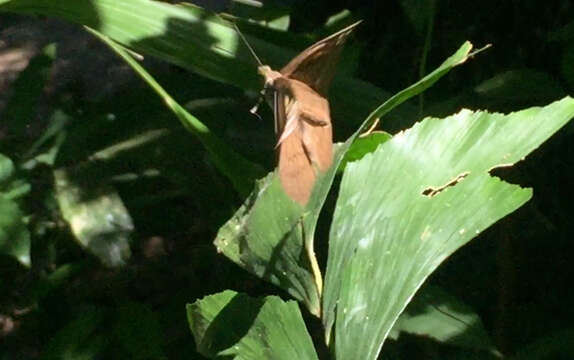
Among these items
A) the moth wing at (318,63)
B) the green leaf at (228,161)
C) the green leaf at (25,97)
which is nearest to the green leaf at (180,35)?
the green leaf at (228,161)

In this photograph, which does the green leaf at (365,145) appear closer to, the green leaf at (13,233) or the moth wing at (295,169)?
the moth wing at (295,169)

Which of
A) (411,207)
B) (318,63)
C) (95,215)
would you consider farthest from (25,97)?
(411,207)

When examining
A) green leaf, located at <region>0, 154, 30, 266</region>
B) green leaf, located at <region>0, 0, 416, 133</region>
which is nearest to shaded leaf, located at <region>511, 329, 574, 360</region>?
green leaf, located at <region>0, 0, 416, 133</region>

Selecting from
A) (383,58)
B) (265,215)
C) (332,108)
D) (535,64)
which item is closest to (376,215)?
(265,215)

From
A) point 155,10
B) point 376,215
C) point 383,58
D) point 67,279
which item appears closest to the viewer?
point 376,215

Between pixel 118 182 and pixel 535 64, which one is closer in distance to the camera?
pixel 118 182

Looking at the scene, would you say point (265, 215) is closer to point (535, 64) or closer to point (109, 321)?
point (109, 321)

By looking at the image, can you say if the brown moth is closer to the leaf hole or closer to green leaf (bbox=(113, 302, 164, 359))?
the leaf hole

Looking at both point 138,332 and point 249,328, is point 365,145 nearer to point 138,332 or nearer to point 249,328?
point 249,328
